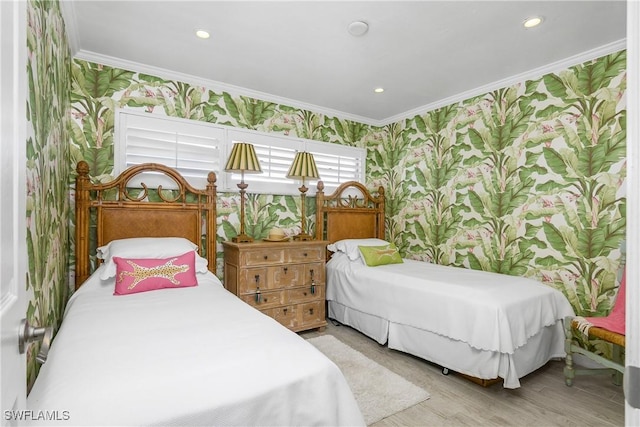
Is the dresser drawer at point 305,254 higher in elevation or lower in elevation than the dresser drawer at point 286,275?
higher

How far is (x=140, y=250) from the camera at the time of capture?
2.38m

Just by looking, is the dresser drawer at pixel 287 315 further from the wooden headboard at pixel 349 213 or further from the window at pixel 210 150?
the window at pixel 210 150

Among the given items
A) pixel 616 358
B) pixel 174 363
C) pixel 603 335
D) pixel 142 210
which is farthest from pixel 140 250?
pixel 616 358

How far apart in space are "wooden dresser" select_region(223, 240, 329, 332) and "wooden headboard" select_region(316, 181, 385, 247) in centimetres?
55

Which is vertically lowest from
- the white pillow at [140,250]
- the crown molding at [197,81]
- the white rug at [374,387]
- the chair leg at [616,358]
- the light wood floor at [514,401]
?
the light wood floor at [514,401]

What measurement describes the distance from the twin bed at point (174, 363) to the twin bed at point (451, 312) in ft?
4.56

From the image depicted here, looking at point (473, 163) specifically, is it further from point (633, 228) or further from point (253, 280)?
point (633, 228)

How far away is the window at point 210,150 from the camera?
9.50ft

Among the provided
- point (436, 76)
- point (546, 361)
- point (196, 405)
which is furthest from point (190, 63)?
point (546, 361)

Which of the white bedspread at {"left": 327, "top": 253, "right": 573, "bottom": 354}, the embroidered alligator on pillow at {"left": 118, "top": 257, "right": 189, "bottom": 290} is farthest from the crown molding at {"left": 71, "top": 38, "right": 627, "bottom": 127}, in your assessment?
the white bedspread at {"left": 327, "top": 253, "right": 573, "bottom": 354}

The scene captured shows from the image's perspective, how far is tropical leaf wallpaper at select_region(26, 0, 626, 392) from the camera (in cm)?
211

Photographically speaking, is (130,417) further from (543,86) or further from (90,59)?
(543,86)

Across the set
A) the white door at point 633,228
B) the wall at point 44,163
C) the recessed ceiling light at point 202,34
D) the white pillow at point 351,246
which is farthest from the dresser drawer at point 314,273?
the white door at point 633,228

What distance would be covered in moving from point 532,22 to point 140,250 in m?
3.22
